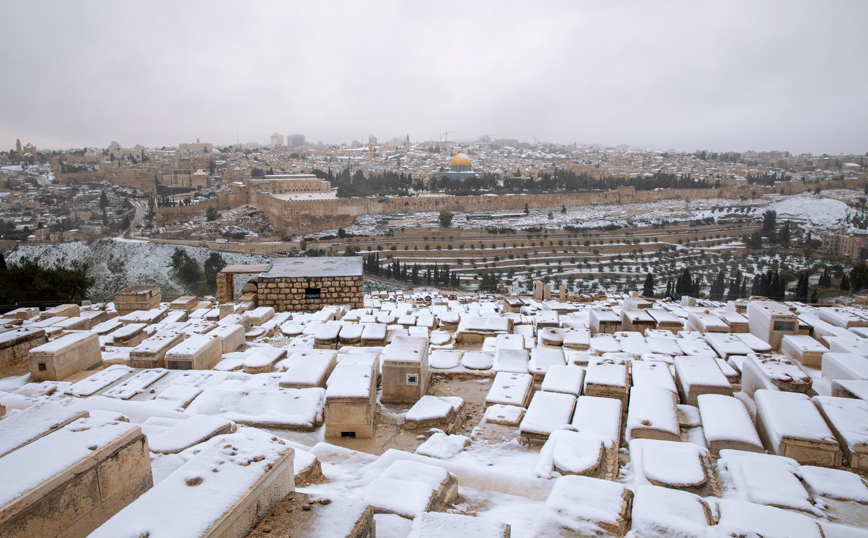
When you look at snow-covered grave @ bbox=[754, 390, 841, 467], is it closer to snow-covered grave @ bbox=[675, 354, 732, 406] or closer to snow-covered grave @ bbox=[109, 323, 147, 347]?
snow-covered grave @ bbox=[675, 354, 732, 406]

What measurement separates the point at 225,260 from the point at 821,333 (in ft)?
67.6

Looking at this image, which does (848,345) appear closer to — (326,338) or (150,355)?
(326,338)

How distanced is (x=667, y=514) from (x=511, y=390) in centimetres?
160

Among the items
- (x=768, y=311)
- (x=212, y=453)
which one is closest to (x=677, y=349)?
(x=768, y=311)

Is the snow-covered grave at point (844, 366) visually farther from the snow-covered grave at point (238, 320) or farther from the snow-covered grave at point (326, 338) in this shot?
the snow-covered grave at point (238, 320)

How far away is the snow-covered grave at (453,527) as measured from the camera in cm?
131

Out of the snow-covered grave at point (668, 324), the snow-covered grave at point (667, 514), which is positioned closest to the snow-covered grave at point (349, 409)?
the snow-covered grave at point (667, 514)

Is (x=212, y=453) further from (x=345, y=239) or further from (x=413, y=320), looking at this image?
(x=345, y=239)

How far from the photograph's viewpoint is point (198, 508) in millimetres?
1239

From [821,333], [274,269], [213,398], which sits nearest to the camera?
[213,398]

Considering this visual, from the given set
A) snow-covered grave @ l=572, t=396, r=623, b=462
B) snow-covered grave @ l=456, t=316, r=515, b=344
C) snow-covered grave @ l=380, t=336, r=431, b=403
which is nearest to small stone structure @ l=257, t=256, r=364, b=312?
snow-covered grave @ l=456, t=316, r=515, b=344

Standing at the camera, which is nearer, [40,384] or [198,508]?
[198,508]

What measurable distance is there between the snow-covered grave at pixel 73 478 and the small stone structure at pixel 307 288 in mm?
4811

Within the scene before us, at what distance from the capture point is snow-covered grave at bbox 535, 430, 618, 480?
2.03m
